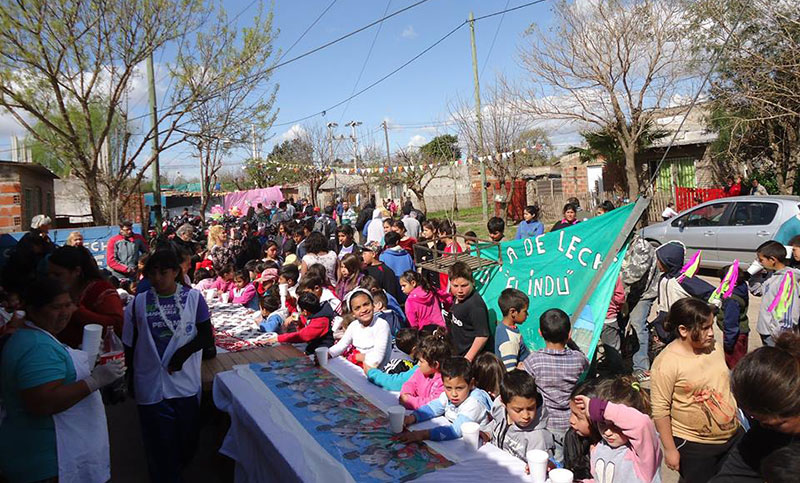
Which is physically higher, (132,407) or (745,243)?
(745,243)

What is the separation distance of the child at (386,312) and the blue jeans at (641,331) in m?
2.38

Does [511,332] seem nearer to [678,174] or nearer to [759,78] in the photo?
[759,78]

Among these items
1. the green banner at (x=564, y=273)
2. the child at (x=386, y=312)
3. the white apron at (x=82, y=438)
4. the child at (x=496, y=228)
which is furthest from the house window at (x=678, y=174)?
the white apron at (x=82, y=438)

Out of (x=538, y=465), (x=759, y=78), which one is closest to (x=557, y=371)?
(x=538, y=465)

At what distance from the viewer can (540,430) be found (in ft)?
10.3

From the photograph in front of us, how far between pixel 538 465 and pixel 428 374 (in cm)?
139

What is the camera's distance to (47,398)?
256 cm

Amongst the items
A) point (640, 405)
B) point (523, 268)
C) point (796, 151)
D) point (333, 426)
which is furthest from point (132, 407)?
point (796, 151)

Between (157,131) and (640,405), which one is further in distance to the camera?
(157,131)

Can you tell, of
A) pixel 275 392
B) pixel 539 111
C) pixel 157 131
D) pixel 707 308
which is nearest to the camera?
pixel 707 308

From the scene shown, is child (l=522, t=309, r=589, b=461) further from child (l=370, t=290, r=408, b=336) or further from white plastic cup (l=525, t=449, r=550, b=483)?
child (l=370, t=290, r=408, b=336)

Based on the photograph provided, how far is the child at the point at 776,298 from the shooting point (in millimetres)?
4199

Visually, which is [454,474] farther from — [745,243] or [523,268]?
[745,243]

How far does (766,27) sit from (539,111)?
612 cm
